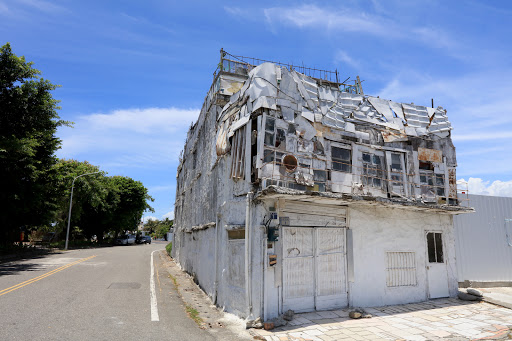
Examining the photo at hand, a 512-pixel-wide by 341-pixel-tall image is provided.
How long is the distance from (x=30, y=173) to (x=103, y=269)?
29.1 ft

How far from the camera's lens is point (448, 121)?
45.2ft

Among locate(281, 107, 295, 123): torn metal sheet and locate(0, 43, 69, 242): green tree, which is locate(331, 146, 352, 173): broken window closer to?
locate(281, 107, 295, 123): torn metal sheet

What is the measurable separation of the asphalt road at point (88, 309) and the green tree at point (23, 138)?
723cm

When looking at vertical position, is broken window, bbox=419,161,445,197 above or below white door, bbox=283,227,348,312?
above

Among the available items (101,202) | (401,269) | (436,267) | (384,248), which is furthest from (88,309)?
(101,202)

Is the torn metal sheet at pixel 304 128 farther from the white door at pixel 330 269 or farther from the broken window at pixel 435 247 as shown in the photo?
the broken window at pixel 435 247

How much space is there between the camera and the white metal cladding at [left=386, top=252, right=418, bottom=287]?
36.7 feet

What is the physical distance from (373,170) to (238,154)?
17.5ft

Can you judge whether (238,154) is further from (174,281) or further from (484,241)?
(484,241)

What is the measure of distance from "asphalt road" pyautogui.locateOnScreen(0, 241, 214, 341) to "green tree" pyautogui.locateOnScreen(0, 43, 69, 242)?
723 cm

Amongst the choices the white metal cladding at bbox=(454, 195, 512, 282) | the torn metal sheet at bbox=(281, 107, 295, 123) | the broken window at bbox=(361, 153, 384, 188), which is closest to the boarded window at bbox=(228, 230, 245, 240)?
Result: the torn metal sheet at bbox=(281, 107, 295, 123)

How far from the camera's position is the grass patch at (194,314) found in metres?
8.89

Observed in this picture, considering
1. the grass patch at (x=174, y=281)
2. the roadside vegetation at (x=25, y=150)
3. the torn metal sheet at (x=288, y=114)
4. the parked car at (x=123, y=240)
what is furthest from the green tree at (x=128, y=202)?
the torn metal sheet at (x=288, y=114)

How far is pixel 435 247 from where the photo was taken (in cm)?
1242
